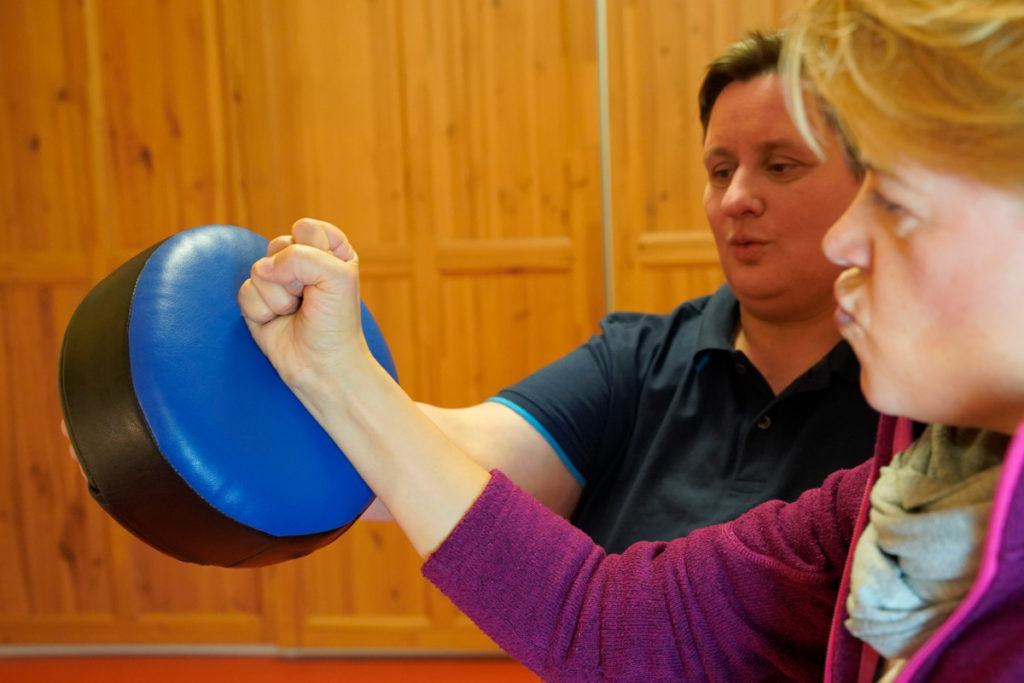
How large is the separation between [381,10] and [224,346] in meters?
2.16

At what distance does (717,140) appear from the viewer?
1389 millimetres

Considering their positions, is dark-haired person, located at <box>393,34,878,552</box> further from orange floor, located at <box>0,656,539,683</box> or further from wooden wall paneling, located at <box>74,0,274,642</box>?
wooden wall paneling, located at <box>74,0,274,642</box>

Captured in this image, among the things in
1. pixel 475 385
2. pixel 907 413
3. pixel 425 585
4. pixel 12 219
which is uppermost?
pixel 12 219

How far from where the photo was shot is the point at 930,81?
580 millimetres

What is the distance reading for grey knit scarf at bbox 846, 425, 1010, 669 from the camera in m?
0.61

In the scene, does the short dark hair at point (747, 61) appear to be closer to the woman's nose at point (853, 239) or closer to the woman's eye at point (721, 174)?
the woman's eye at point (721, 174)

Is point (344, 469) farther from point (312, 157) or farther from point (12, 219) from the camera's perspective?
point (12, 219)

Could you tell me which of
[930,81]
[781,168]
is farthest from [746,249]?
[930,81]

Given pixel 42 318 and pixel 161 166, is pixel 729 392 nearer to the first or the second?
pixel 161 166

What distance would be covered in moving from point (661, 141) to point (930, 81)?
2.20 meters

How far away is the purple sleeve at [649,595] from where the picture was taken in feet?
2.91

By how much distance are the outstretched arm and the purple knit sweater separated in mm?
38

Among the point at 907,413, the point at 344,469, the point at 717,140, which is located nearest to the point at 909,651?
the point at 907,413

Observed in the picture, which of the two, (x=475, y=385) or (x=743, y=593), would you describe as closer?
(x=743, y=593)
